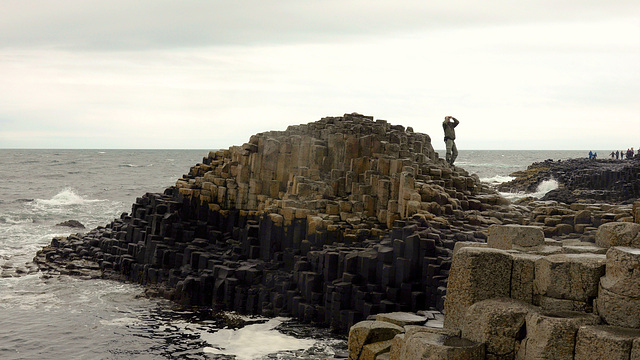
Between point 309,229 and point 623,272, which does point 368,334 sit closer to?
point 623,272

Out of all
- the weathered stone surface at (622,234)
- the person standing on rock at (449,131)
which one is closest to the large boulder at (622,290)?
the weathered stone surface at (622,234)

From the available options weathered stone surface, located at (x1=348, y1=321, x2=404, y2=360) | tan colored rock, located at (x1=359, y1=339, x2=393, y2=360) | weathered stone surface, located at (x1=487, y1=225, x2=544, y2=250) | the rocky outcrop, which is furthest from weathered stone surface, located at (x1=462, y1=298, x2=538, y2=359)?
weathered stone surface, located at (x1=348, y1=321, x2=404, y2=360)

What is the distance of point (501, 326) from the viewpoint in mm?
7594

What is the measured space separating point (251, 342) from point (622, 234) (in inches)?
384

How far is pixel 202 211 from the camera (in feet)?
80.3

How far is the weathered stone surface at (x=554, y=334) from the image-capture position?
278 inches

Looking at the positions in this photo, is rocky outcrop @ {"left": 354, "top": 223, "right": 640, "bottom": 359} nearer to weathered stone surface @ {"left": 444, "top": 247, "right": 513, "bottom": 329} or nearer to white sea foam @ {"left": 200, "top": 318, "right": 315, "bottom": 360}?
weathered stone surface @ {"left": 444, "top": 247, "right": 513, "bottom": 329}

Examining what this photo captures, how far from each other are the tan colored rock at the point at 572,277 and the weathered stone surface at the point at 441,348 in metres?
1.11

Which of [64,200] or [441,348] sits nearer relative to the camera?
[441,348]

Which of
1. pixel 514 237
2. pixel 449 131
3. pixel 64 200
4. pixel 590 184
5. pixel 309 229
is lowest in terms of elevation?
pixel 64 200

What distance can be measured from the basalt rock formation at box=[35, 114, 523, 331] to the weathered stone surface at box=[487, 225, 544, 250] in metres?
5.39

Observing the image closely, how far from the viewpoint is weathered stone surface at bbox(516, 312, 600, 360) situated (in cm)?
705

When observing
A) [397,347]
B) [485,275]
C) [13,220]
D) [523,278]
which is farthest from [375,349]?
[13,220]

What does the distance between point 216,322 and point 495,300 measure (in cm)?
1106
